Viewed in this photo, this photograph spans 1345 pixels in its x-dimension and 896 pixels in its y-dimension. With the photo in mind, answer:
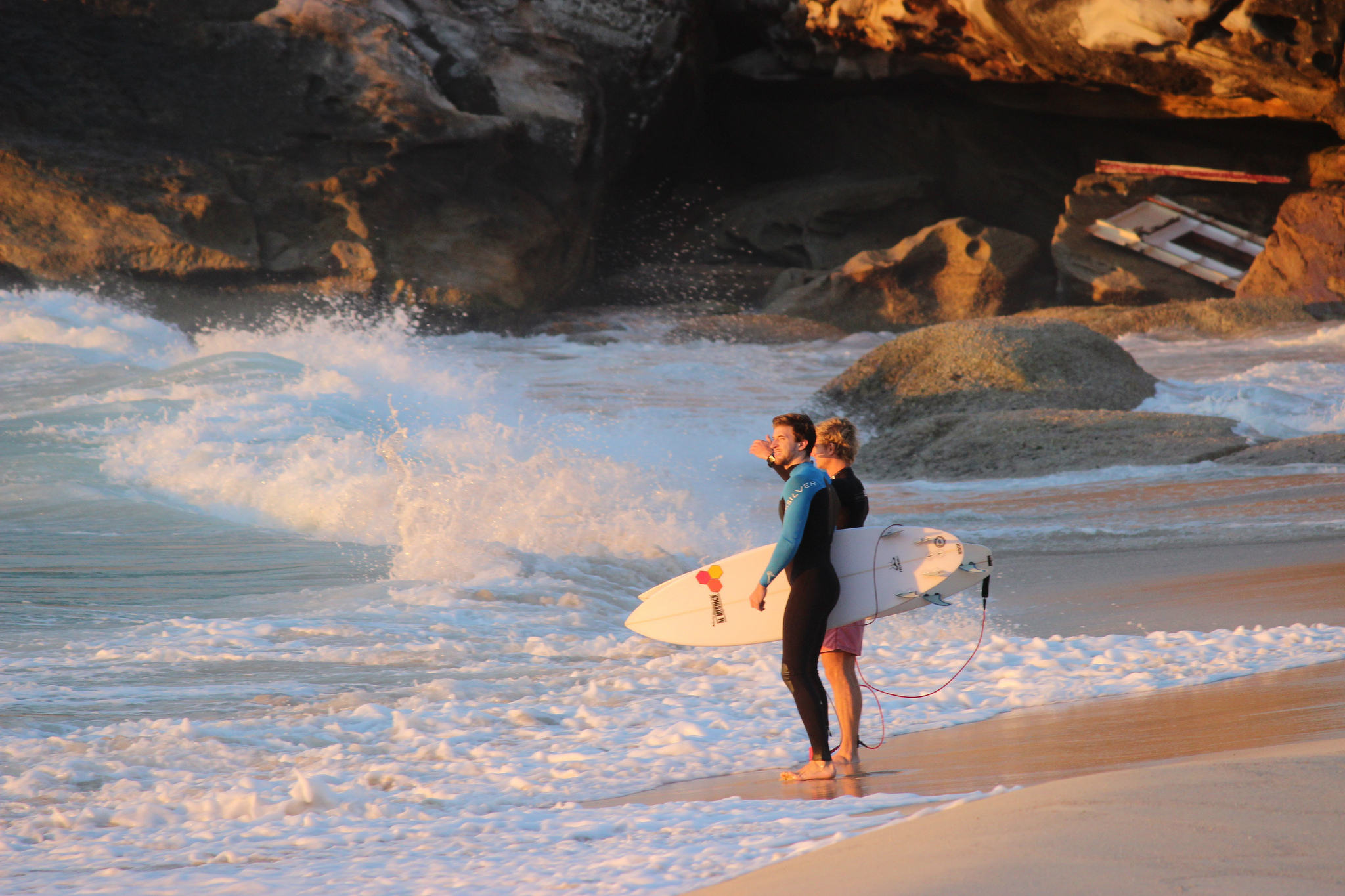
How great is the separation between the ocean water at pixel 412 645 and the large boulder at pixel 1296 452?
361 mm

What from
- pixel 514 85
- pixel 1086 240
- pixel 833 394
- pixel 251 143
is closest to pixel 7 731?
pixel 833 394

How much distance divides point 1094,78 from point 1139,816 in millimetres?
18726

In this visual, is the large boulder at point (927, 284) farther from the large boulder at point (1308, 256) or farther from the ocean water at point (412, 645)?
the ocean water at point (412, 645)

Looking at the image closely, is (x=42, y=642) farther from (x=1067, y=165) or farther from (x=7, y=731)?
(x=1067, y=165)

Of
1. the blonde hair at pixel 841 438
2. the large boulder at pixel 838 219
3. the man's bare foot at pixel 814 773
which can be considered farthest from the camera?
the large boulder at pixel 838 219

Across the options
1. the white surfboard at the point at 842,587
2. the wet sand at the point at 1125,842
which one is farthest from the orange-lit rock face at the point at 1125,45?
the wet sand at the point at 1125,842

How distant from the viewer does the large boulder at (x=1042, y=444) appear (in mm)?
8977

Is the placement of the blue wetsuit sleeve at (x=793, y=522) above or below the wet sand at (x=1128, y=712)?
above

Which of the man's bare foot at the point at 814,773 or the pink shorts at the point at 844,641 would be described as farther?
the pink shorts at the point at 844,641

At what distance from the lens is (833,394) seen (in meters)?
12.2

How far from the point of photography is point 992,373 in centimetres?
1123

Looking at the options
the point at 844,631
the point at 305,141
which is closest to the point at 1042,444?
the point at 844,631

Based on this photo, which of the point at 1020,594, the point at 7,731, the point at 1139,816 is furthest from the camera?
the point at 1020,594

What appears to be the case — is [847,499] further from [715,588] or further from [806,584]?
[715,588]
